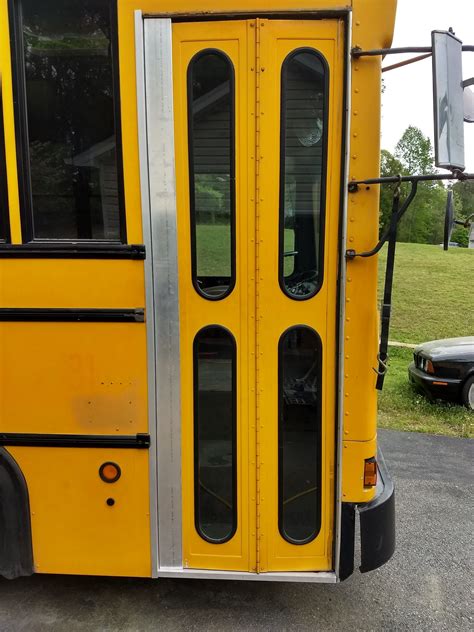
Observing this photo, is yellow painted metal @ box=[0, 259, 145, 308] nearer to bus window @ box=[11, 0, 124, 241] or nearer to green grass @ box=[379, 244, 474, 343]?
bus window @ box=[11, 0, 124, 241]

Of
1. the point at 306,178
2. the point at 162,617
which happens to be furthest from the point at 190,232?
the point at 162,617

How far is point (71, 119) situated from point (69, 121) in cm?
1

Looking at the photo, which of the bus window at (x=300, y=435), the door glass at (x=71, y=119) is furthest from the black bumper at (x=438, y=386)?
the door glass at (x=71, y=119)

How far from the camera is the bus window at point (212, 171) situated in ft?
6.74

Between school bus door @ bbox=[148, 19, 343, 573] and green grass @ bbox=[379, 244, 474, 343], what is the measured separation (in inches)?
316

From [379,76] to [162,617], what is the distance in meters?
2.71

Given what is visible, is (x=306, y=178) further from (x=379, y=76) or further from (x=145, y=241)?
(x=145, y=241)

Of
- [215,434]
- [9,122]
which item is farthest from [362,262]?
[9,122]

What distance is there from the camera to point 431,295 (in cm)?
1527

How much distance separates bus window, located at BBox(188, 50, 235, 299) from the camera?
205 centimetres

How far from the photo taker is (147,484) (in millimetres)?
2271

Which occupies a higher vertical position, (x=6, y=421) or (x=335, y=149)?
(x=335, y=149)

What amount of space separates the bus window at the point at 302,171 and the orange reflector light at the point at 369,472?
2.64 feet

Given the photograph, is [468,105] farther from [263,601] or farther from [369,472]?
[263,601]
